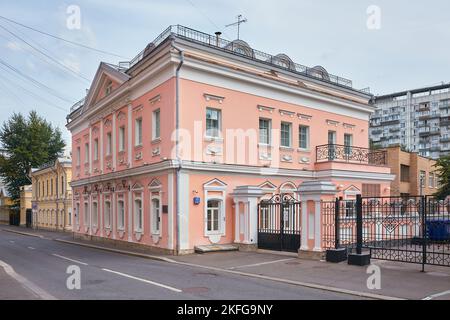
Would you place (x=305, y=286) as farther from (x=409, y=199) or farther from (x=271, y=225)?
(x=271, y=225)

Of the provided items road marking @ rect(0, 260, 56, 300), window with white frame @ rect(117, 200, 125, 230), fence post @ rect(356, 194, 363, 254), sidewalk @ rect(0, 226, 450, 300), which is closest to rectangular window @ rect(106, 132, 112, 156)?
window with white frame @ rect(117, 200, 125, 230)

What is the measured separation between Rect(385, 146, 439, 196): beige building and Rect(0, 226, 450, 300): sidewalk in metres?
28.4

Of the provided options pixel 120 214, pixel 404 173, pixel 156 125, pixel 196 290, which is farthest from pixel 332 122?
pixel 404 173

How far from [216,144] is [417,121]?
86246 millimetres

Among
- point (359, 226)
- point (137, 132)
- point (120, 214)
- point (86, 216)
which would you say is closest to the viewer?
point (359, 226)

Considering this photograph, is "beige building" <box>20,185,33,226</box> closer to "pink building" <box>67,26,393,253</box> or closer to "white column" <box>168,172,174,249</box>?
"pink building" <box>67,26,393,253</box>

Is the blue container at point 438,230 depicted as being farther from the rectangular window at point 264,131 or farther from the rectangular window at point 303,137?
the rectangular window at point 303,137

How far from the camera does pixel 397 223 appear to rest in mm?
12969

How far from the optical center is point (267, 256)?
15875mm

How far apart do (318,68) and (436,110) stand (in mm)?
74559

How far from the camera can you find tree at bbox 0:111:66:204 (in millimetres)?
54906

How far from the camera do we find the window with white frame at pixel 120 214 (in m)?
23.4

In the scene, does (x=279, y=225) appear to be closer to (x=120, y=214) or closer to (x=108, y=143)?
(x=120, y=214)

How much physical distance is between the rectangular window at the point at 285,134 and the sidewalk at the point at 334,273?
7396 millimetres
